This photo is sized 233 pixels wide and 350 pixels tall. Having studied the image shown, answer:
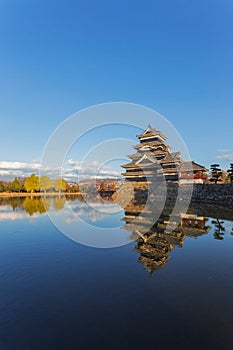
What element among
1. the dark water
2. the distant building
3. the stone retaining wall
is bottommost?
the dark water

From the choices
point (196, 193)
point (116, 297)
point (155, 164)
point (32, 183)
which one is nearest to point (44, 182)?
point (32, 183)

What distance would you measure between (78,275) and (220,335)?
11.8 feet

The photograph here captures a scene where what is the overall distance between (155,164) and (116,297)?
3083 cm

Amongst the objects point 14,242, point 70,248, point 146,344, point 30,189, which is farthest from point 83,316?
point 30,189

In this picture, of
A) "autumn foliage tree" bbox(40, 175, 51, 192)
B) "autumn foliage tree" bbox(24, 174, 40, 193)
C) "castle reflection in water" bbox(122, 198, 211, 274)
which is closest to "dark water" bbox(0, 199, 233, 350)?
"castle reflection in water" bbox(122, 198, 211, 274)

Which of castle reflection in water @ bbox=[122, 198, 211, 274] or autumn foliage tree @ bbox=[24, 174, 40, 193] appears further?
autumn foliage tree @ bbox=[24, 174, 40, 193]

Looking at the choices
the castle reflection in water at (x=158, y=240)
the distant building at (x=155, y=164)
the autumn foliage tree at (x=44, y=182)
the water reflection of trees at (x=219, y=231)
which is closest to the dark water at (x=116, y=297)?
the castle reflection in water at (x=158, y=240)

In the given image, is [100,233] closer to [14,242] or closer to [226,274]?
[14,242]

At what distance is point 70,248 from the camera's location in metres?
8.19

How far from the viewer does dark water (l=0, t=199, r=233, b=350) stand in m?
3.12

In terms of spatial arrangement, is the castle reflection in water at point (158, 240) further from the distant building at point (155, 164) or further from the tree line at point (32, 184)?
the tree line at point (32, 184)

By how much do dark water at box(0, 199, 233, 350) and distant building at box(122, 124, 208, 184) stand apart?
25.1 m

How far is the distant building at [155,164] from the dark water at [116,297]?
25114 millimetres

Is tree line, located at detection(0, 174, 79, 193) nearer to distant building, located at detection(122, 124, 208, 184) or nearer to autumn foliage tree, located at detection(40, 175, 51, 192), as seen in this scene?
autumn foliage tree, located at detection(40, 175, 51, 192)
